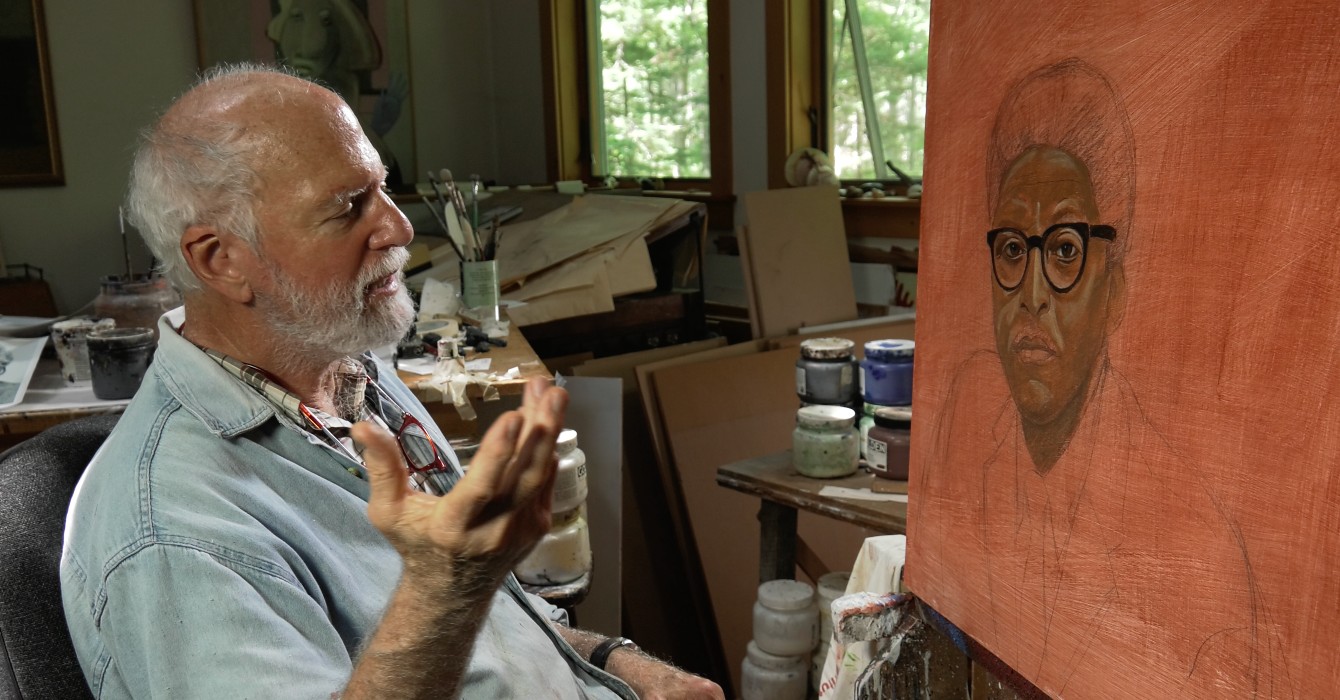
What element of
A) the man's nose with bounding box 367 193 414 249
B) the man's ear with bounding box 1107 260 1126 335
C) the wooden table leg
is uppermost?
the man's nose with bounding box 367 193 414 249

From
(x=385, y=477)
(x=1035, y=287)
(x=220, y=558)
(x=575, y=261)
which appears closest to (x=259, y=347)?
(x=220, y=558)

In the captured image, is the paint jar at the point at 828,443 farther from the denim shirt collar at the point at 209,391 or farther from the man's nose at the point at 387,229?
the denim shirt collar at the point at 209,391

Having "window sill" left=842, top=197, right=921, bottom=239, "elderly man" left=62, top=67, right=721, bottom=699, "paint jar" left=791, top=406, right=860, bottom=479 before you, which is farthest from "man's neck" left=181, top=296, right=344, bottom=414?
"window sill" left=842, top=197, right=921, bottom=239

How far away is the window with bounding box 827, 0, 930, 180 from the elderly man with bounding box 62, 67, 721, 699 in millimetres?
2227

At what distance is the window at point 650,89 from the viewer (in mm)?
4125

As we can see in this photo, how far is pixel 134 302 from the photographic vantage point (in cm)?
245

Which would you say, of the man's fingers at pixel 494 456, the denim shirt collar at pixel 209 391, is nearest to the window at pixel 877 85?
the denim shirt collar at pixel 209 391

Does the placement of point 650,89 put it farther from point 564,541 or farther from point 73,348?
point 564,541

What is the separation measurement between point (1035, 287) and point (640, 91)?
Result: 12.0ft

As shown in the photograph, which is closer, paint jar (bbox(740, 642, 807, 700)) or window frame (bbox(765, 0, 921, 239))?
paint jar (bbox(740, 642, 807, 700))

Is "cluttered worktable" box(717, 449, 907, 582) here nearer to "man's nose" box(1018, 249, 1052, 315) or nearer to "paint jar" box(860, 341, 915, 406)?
"paint jar" box(860, 341, 915, 406)

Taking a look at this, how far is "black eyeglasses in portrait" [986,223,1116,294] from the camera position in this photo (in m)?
0.95

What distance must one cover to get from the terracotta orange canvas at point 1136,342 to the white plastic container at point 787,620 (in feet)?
3.30

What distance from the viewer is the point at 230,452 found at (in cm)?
116
